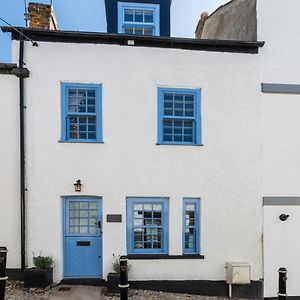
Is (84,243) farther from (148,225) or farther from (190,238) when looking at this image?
(190,238)

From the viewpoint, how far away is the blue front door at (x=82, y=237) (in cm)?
731

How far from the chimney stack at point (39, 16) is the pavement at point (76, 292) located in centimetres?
735

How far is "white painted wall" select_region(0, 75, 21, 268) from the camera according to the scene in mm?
7074

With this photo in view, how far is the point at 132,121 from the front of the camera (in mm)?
7375

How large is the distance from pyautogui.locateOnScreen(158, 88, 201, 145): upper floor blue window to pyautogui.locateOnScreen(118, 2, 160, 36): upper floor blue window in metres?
2.33

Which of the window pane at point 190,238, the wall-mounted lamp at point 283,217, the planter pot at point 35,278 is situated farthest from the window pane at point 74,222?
the wall-mounted lamp at point 283,217

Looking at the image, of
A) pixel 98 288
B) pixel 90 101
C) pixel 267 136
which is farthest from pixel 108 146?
pixel 267 136

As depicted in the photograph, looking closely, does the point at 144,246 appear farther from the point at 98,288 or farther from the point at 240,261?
the point at 240,261

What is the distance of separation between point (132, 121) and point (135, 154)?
0.90 m

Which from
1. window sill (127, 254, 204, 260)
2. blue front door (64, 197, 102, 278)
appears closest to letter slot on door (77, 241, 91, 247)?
blue front door (64, 197, 102, 278)

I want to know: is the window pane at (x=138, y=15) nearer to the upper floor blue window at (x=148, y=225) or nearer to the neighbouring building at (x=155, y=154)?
the neighbouring building at (x=155, y=154)

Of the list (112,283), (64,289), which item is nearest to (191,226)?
(112,283)

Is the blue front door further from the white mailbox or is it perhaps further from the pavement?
the white mailbox

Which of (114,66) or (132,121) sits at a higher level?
(114,66)
